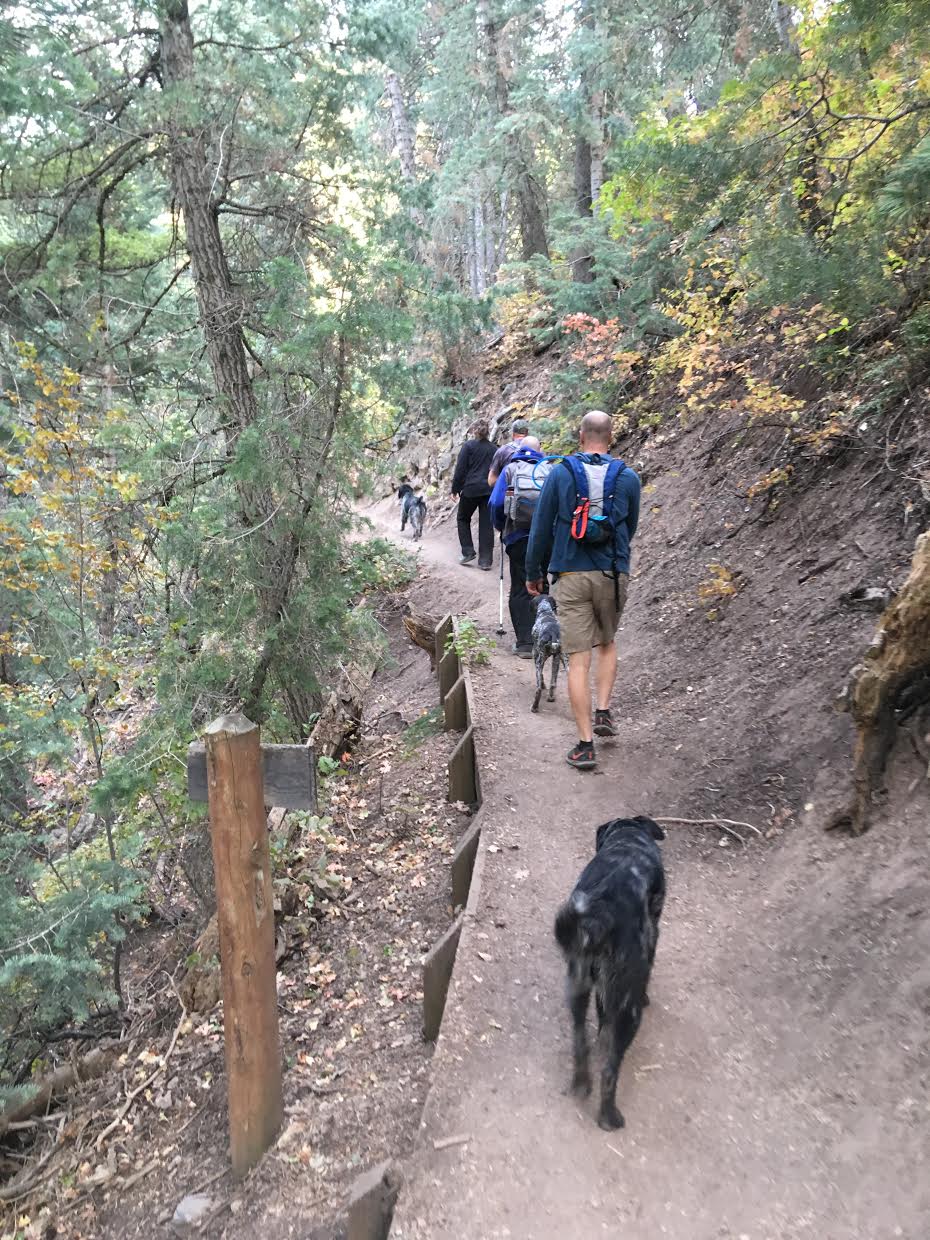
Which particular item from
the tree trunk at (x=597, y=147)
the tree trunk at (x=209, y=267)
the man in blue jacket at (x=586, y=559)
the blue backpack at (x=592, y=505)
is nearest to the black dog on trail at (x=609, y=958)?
the man in blue jacket at (x=586, y=559)

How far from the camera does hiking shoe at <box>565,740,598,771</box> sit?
5.52 meters

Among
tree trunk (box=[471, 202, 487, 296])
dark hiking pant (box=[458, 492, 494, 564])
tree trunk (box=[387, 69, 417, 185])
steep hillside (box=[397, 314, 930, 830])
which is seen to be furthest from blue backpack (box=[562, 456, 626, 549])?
tree trunk (box=[471, 202, 487, 296])

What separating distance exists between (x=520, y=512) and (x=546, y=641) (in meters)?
1.57

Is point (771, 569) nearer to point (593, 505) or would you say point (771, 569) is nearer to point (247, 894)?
point (593, 505)

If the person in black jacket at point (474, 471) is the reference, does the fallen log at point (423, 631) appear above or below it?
below

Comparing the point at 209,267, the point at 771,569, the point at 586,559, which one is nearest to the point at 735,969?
the point at 586,559

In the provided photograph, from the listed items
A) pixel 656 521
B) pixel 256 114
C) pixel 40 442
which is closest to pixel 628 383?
pixel 656 521

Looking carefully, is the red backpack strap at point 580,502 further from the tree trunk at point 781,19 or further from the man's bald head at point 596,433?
the tree trunk at point 781,19

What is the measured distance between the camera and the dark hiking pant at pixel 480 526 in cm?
1154

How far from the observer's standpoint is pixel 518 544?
7.90 m

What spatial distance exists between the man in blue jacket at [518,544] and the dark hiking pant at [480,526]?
3.10m

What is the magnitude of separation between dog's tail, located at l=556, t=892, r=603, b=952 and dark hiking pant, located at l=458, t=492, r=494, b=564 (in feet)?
29.2

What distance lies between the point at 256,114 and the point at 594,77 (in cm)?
938

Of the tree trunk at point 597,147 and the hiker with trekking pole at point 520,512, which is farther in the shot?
the tree trunk at point 597,147
